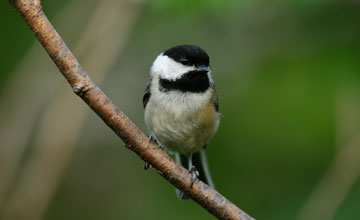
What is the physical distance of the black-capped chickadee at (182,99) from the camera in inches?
118

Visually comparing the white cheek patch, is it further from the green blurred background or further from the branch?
the branch

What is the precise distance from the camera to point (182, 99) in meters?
3.00

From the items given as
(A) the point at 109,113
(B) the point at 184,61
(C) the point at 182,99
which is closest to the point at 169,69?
(B) the point at 184,61

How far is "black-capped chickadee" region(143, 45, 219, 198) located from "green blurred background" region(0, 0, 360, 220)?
295 mm

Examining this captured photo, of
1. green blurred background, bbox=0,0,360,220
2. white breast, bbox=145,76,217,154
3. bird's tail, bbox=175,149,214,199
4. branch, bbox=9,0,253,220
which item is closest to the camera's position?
branch, bbox=9,0,253,220

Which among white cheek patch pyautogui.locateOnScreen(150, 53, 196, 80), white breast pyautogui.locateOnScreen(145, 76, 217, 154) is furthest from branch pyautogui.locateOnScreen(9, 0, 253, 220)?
white cheek patch pyautogui.locateOnScreen(150, 53, 196, 80)

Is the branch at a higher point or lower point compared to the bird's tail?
higher

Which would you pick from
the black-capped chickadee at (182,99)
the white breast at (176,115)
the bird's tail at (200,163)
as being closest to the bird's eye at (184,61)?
the black-capped chickadee at (182,99)

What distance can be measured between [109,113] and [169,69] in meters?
1.23

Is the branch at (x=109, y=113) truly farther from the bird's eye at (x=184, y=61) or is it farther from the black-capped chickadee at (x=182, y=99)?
the bird's eye at (x=184, y=61)

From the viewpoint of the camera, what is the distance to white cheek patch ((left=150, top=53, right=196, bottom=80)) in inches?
122

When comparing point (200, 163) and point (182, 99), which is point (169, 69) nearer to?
point (182, 99)

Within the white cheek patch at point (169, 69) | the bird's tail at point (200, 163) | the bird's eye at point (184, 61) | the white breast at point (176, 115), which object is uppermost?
the bird's eye at point (184, 61)

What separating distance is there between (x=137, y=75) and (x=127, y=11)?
883 millimetres
